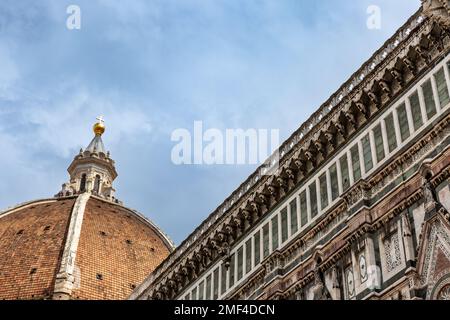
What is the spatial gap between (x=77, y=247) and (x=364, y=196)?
61.7 meters

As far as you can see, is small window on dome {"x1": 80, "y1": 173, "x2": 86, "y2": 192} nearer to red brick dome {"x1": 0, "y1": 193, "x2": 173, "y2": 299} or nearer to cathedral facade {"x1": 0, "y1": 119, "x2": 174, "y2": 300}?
cathedral facade {"x1": 0, "y1": 119, "x2": 174, "y2": 300}

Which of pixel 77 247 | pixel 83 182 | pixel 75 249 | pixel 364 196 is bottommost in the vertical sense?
pixel 364 196

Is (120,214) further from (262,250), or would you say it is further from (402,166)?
Result: (402,166)

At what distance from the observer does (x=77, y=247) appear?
3258 inches

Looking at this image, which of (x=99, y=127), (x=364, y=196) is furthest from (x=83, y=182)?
(x=364, y=196)

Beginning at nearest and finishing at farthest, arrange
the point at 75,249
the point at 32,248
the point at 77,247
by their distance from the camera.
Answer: the point at 75,249, the point at 77,247, the point at 32,248

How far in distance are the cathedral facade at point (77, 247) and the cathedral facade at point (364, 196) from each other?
4459 centimetres

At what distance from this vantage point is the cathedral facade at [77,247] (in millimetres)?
76875

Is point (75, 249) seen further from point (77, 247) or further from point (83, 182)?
point (83, 182)

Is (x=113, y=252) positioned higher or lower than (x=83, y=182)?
lower

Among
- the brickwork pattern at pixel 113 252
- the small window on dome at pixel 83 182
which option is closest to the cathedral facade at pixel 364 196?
the brickwork pattern at pixel 113 252

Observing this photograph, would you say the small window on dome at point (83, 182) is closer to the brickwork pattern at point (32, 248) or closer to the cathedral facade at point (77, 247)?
the cathedral facade at point (77, 247)
